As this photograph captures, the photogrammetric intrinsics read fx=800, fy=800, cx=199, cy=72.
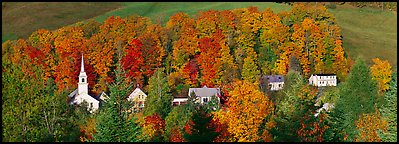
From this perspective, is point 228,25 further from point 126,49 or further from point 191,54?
point 126,49

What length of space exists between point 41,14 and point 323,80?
2095 inches

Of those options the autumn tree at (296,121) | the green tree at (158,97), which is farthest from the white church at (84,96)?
the autumn tree at (296,121)

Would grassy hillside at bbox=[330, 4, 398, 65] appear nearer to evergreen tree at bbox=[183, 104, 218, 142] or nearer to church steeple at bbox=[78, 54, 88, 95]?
church steeple at bbox=[78, 54, 88, 95]

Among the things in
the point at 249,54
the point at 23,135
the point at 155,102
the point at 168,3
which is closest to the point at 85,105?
the point at 155,102

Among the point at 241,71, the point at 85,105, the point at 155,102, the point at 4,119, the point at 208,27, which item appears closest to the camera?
the point at 4,119

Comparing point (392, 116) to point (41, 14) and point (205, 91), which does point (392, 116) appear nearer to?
point (205, 91)

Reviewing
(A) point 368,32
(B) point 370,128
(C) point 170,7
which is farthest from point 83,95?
(A) point 368,32

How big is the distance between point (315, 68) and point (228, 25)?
38.9 ft

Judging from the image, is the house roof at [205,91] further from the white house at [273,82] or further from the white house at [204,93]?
the white house at [273,82]

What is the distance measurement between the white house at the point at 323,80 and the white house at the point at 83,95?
23.0 m

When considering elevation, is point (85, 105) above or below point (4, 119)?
below

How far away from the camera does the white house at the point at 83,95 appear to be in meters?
78.0

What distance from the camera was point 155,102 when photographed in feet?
223

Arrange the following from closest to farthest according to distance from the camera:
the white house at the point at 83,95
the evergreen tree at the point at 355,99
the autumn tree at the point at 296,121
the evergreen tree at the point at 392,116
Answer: the autumn tree at the point at 296,121 < the evergreen tree at the point at 392,116 < the evergreen tree at the point at 355,99 < the white house at the point at 83,95
